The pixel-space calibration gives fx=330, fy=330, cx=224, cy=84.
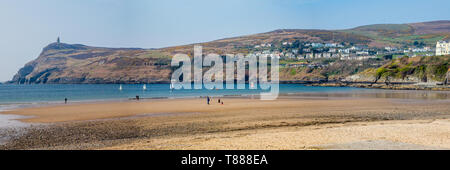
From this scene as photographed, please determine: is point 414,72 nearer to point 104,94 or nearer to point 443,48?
point 443,48

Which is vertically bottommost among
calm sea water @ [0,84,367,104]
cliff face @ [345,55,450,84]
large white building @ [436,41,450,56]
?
calm sea water @ [0,84,367,104]

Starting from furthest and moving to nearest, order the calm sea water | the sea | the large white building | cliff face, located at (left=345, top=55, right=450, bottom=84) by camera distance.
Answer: the large white building
cliff face, located at (left=345, top=55, right=450, bottom=84)
the calm sea water
the sea

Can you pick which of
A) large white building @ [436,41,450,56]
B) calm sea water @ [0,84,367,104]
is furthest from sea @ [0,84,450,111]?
large white building @ [436,41,450,56]

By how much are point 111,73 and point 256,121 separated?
172300 mm

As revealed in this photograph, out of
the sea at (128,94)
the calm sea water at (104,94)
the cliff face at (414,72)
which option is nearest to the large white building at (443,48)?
the cliff face at (414,72)

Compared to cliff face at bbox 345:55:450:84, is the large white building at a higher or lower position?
higher

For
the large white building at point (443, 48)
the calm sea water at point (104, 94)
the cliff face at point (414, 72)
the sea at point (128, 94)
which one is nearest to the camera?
the sea at point (128, 94)

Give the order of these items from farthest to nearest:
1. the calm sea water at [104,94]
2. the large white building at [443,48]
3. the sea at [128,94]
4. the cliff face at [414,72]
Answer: the large white building at [443,48]
the cliff face at [414,72]
the calm sea water at [104,94]
the sea at [128,94]

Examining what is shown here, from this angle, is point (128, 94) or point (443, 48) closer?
point (128, 94)

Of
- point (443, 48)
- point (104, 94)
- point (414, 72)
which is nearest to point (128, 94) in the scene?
point (104, 94)

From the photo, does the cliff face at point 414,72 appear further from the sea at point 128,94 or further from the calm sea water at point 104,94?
the sea at point 128,94

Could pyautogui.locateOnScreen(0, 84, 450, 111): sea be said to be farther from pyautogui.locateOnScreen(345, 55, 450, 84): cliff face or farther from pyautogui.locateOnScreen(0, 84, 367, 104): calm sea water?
pyautogui.locateOnScreen(345, 55, 450, 84): cliff face
